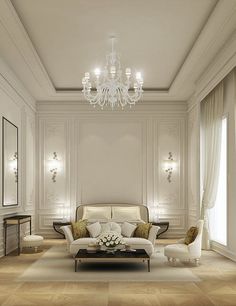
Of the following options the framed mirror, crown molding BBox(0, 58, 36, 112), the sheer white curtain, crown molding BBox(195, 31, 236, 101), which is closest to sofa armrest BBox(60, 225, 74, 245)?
the framed mirror

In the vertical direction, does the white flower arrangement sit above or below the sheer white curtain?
below

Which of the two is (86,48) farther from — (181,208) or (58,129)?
(181,208)

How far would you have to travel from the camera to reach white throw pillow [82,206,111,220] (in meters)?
10.3

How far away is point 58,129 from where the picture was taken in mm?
11281

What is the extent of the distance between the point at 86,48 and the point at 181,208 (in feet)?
17.3

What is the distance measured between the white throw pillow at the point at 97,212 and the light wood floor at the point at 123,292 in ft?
13.1

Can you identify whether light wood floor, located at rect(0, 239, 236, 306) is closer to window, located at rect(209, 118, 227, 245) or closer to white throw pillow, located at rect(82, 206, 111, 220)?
window, located at rect(209, 118, 227, 245)

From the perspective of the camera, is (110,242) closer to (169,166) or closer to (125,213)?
(125,213)

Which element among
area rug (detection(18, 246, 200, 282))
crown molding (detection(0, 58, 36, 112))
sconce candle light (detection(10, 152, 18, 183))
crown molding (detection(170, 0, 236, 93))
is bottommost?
area rug (detection(18, 246, 200, 282))

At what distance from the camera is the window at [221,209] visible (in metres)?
8.36

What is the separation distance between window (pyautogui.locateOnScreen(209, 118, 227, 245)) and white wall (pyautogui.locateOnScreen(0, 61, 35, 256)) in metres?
4.03

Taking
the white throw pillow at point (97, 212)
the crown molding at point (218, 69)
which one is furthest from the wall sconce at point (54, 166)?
the crown molding at point (218, 69)

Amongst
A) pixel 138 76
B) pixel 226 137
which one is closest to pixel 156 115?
pixel 226 137

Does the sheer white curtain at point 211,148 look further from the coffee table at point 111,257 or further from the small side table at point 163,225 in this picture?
the coffee table at point 111,257
